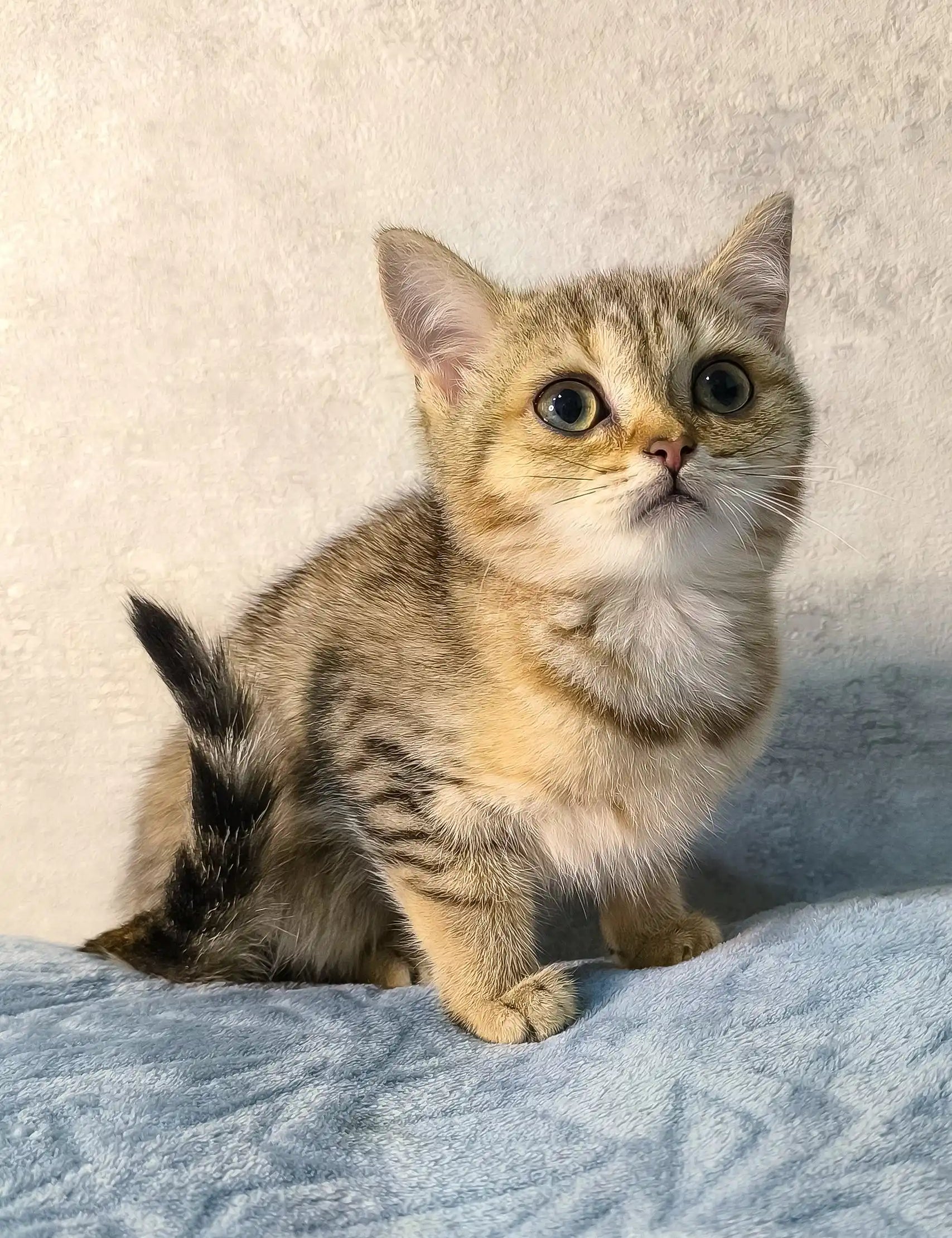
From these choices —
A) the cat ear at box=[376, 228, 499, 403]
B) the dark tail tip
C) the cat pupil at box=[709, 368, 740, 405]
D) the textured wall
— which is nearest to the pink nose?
the cat pupil at box=[709, 368, 740, 405]

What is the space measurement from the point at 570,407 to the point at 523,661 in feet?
0.66

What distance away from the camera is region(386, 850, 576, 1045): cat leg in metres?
0.79

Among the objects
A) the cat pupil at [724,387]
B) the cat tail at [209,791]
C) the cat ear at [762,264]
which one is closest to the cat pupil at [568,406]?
the cat pupil at [724,387]

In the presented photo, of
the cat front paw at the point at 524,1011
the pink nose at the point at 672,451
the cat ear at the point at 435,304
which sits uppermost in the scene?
the cat ear at the point at 435,304

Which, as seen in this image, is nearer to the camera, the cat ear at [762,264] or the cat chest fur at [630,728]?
the cat chest fur at [630,728]

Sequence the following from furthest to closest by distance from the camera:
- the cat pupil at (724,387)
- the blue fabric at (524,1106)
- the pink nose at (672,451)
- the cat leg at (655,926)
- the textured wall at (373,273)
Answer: the textured wall at (373,273) → the cat leg at (655,926) → the cat pupil at (724,387) → the pink nose at (672,451) → the blue fabric at (524,1106)

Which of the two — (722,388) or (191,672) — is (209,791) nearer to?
(191,672)

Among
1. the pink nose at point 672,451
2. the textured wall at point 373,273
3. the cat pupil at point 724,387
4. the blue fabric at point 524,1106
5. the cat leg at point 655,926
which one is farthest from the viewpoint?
the textured wall at point 373,273

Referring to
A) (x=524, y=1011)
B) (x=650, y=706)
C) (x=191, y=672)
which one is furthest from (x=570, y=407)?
(x=524, y=1011)

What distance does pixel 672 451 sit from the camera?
0.72m

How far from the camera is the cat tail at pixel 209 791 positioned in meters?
0.77

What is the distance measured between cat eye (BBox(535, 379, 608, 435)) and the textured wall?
0.43m

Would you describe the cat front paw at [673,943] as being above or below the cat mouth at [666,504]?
below

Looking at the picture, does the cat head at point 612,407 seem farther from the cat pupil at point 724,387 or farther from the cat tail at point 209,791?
the cat tail at point 209,791
